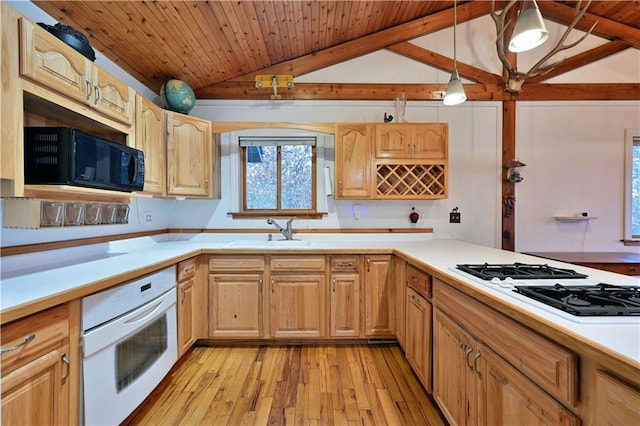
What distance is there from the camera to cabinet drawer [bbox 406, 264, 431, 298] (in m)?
1.87

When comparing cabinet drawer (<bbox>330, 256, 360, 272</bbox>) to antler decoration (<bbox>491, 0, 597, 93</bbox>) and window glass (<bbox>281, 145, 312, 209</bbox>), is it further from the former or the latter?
antler decoration (<bbox>491, 0, 597, 93</bbox>)

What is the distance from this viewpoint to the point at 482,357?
1.24m

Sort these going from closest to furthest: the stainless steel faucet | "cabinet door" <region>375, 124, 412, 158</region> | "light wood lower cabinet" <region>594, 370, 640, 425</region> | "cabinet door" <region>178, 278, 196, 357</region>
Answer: "light wood lower cabinet" <region>594, 370, 640, 425</region> < "cabinet door" <region>178, 278, 196, 357</region> < "cabinet door" <region>375, 124, 412, 158</region> < the stainless steel faucet

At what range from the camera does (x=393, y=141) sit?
9.68 feet

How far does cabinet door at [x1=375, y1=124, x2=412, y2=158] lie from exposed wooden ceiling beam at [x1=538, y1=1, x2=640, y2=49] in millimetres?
2153

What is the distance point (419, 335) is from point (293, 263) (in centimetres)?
117

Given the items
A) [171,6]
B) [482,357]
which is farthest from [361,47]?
[482,357]

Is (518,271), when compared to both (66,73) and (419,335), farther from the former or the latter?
(66,73)

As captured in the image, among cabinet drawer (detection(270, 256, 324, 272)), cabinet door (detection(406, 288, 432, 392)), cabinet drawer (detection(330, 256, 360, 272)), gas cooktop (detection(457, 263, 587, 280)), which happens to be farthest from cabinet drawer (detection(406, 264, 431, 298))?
cabinet drawer (detection(270, 256, 324, 272))

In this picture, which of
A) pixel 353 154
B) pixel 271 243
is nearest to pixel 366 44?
pixel 353 154

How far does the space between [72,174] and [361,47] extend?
2.96 m

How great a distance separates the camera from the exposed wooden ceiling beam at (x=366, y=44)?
128 inches

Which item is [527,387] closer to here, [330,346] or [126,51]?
[330,346]

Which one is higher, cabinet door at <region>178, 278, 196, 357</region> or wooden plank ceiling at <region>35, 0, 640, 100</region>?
wooden plank ceiling at <region>35, 0, 640, 100</region>
